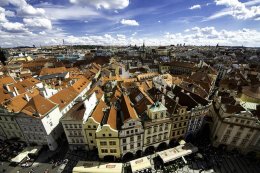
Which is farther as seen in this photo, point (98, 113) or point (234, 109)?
point (98, 113)

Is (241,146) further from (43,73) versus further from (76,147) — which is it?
(43,73)

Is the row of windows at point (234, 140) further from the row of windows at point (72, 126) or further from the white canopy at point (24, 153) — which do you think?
the white canopy at point (24, 153)

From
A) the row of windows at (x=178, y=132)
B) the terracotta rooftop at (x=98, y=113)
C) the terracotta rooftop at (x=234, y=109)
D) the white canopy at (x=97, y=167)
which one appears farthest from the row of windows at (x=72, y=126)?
the terracotta rooftop at (x=234, y=109)

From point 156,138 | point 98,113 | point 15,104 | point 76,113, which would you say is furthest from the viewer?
point 15,104

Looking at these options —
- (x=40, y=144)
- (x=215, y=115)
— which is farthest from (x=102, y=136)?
(x=215, y=115)

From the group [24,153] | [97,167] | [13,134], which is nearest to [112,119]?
[97,167]

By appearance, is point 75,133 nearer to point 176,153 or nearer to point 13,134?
point 13,134
